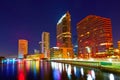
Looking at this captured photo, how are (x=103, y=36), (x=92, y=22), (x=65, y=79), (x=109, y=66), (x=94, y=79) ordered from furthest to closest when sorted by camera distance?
1. (x=92, y=22)
2. (x=103, y=36)
3. (x=109, y=66)
4. (x=65, y=79)
5. (x=94, y=79)

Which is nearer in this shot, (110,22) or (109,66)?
(109,66)

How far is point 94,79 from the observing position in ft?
127

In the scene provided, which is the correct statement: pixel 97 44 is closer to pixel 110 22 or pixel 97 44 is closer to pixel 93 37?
pixel 93 37

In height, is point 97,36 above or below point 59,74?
above

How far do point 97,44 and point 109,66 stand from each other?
12092cm

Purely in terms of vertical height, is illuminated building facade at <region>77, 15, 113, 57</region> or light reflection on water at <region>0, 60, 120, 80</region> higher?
illuminated building facade at <region>77, 15, 113, 57</region>

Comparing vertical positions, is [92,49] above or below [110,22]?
below

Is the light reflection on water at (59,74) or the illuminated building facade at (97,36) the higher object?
the illuminated building facade at (97,36)

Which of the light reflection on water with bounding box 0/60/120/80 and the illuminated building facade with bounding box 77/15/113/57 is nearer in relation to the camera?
the light reflection on water with bounding box 0/60/120/80

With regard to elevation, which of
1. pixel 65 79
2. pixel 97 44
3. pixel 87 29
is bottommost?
pixel 65 79

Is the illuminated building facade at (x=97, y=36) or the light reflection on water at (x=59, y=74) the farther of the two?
the illuminated building facade at (x=97, y=36)

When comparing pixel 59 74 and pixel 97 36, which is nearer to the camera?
pixel 59 74

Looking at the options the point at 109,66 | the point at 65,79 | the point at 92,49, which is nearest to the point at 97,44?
the point at 92,49

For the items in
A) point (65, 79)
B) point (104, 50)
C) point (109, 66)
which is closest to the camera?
point (65, 79)
